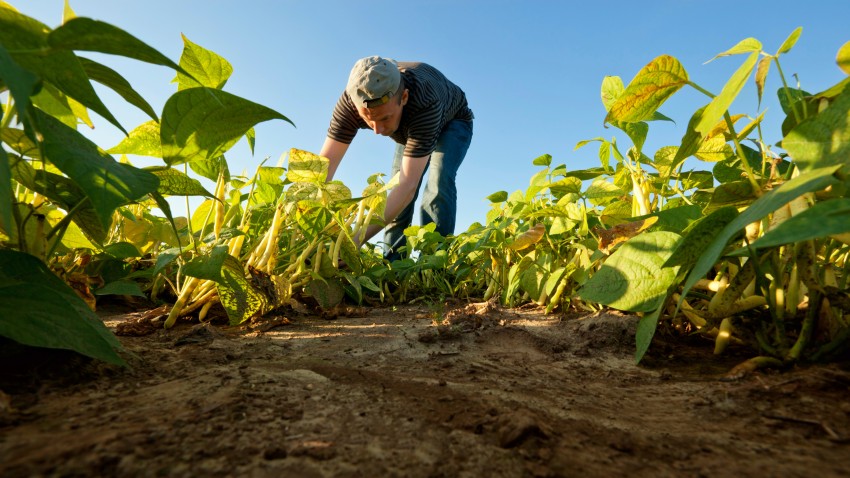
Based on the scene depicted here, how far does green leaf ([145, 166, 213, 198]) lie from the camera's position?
3.16ft

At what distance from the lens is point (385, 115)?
298 centimetres

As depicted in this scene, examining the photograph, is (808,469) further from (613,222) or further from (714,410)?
(613,222)

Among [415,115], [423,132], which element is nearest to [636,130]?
[423,132]

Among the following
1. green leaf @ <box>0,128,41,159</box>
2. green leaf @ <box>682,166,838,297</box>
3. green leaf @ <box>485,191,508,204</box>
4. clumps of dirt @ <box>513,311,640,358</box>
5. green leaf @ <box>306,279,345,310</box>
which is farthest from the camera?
green leaf @ <box>485,191,508,204</box>

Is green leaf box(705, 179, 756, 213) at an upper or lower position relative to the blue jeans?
lower

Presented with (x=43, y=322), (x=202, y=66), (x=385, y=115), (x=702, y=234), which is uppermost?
(x=385, y=115)

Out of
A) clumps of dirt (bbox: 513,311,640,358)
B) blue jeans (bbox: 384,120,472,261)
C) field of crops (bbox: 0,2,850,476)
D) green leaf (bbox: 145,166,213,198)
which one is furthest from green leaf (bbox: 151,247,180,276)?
blue jeans (bbox: 384,120,472,261)

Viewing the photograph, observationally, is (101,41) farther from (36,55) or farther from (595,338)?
(595,338)

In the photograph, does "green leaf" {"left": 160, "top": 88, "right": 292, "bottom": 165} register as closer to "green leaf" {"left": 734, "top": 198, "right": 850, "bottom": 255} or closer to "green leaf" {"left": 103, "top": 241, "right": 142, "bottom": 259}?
"green leaf" {"left": 103, "top": 241, "right": 142, "bottom": 259}

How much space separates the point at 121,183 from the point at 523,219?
64.3 inches

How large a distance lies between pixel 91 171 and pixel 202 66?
0.52 metres

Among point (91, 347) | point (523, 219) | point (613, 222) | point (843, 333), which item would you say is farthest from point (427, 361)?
point (523, 219)

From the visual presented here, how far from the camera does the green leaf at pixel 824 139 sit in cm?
66

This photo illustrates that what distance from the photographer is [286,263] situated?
1.72m
